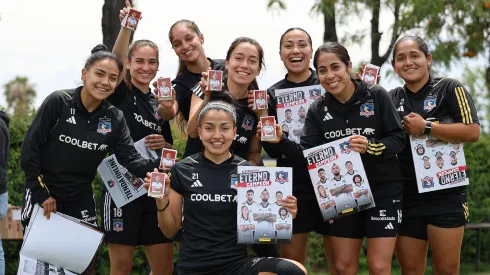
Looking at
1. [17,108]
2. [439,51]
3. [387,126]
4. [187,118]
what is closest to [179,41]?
[187,118]

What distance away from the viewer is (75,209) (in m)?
6.34

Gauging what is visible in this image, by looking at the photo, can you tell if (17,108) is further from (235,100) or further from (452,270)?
(452,270)

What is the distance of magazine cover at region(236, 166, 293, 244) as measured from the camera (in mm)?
5715

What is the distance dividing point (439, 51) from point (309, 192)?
768 cm

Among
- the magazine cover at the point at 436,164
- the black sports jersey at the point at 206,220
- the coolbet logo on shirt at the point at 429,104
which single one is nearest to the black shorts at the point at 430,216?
the magazine cover at the point at 436,164

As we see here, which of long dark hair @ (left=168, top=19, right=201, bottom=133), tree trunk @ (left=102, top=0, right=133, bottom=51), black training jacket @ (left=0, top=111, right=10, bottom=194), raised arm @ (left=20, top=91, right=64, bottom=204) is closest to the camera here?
raised arm @ (left=20, top=91, right=64, bottom=204)

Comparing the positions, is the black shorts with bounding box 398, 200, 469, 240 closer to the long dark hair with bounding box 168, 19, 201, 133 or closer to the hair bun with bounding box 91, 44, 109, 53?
the long dark hair with bounding box 168, 19, 201, 133

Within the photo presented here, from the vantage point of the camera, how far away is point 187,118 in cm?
684

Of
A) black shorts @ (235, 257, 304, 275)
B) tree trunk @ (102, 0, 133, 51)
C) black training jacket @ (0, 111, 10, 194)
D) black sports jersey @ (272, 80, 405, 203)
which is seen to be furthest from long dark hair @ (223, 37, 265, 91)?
tree trunk @ (102, 0, 133, 51)

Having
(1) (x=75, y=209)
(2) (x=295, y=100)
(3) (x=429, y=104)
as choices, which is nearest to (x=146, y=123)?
(1) (x=75, y=209)

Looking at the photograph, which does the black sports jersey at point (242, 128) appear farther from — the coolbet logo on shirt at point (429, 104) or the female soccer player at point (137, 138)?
the coolbet logo on shirt at point (429, 104)

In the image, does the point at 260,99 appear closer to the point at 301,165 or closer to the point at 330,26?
the point at 301,165

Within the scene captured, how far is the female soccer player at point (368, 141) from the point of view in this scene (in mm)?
6184

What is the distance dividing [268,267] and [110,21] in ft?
22.0
